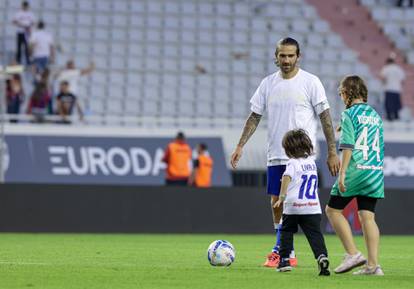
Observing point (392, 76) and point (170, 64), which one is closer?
point (392, 76)

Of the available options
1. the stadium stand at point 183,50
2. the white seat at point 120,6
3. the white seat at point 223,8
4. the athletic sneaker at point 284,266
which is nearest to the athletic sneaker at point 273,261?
the athletic sneaker at point 284,266

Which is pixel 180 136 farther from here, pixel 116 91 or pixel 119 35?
pixel 119 35

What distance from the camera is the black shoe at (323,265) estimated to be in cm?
1129

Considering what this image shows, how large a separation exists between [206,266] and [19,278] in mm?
2579

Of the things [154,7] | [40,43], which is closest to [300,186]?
[40,43]

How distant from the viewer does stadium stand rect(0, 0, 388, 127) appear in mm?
29156

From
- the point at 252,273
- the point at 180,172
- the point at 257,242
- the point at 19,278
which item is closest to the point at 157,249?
the point at 257,242

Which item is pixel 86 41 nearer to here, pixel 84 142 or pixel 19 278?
pixel 84 142

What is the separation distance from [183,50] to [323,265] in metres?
19.8

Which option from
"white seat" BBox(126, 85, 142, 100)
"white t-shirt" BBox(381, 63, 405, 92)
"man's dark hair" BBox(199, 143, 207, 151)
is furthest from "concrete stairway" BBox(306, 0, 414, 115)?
"man's dark hair" BBox(199, 143, 207, 151)

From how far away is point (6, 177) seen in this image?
84.0ft

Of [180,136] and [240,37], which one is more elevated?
[240,37]

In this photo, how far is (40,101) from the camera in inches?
1054

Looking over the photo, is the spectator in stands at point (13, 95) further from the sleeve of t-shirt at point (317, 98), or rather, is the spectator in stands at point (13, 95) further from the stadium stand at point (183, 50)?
the sleeve of t-shirt at point (317, 98)
